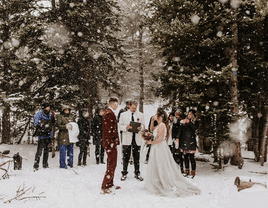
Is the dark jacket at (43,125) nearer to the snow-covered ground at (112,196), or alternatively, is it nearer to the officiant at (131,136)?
the snow-covered ground at (112,196)

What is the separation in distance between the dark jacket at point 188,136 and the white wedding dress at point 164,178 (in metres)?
1.54

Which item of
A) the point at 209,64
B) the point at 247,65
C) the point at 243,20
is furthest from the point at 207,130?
the point at 243,20

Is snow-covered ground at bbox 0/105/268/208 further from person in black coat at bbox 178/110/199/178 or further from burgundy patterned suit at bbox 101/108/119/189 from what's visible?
person in black coat at bbox 178/110/199/178

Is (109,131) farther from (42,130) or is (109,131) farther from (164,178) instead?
(42,130)

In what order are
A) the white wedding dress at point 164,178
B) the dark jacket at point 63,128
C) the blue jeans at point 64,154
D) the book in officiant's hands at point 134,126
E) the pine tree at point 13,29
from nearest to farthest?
the white wedding dress at point 164,178 → the book in officiant's hands at point 134,126 → the blue jeans at point 64,154 → the dark jacket at point 63,128 → the pine tree at point 13,29

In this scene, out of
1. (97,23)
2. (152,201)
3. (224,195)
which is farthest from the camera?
(97,23)

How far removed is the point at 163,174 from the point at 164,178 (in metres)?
0.10

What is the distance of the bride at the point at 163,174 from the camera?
4.96 meters

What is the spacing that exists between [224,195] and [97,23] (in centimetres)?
1026

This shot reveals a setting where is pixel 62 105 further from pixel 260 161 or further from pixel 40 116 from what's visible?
pixel 260 161

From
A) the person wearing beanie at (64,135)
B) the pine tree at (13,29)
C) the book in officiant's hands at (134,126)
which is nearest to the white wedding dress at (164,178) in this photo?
the book in officiant's hands at (134,126)

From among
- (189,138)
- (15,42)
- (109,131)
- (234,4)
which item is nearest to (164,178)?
(109,131)

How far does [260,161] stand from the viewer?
862cm

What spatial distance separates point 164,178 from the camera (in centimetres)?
522
